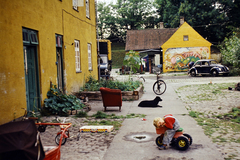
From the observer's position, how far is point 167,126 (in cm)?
517

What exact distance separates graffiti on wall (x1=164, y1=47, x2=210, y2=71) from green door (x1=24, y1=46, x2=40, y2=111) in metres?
31.0

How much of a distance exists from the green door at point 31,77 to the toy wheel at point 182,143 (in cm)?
492

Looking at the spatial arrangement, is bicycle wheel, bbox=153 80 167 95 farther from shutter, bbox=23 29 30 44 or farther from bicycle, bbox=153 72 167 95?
shutter, bbox=23 29 30 44

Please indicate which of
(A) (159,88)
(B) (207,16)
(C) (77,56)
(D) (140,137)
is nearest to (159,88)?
(A) (159,88)

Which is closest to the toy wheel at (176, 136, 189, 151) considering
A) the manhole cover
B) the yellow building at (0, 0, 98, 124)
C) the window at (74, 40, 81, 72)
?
the manhole cover

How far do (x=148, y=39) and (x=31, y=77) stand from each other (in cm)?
3819

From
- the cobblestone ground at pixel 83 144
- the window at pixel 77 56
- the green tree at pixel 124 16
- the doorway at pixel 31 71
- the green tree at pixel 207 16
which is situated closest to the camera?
the cobblestone ground at pixel 83 144

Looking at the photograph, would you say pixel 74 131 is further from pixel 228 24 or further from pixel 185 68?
pixel 228 24

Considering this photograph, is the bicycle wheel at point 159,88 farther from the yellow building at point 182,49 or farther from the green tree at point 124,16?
the green tree at point 124,16

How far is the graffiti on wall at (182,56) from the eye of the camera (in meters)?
37.4

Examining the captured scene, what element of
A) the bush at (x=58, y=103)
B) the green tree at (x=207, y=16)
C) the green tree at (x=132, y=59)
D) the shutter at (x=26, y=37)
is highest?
the green tree at (x=207, y=16)

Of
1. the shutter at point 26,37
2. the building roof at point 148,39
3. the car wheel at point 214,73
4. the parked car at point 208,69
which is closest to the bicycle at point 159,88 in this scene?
the shutter at point 26,37

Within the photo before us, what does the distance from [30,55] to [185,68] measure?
106ft

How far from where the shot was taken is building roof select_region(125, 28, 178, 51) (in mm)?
43938
